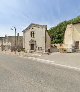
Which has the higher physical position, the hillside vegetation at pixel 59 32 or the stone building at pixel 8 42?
the hillside vegetation at pixel 59 32

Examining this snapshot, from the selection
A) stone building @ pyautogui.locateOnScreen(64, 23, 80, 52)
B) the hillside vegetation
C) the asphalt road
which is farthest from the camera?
the hillside vegetation

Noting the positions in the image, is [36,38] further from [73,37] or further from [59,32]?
[73,37]

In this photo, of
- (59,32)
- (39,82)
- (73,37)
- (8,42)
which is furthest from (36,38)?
(39,82)

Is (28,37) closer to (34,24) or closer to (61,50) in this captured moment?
(34,24)

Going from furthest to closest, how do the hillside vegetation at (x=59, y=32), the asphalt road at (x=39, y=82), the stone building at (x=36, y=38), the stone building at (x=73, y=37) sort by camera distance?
the hillside vegetation at (x=59, y=32), the stone building at (x=36, y=38), the stone building at (x=73, y=37), the asphalt road at (x=39, y=82)

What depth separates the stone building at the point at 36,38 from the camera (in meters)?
79.1

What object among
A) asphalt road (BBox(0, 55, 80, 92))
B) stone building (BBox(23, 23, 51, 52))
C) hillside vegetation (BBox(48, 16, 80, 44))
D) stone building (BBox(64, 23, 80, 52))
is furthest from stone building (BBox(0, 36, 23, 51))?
asphalt road (BBox(0, 55, 80, 92))

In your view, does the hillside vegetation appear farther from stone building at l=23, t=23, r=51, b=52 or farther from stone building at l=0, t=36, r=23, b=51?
stone building at l=23, t=23, r=51, b=52

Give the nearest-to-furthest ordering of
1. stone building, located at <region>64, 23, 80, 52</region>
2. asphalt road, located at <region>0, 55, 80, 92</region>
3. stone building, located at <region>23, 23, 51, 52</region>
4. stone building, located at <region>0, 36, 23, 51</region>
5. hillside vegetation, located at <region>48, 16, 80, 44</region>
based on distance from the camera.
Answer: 1. asphalt road, located at <region>0, 55, 80, 92</region>
2. stone building, located at <region>64, 23, 80, 52</region>
3. stone building, located at <region>23, 23, 51, 52</region>
4. hillside vegetation, located at <region>48, 16, 80, 44</region>
5. stone building, located at <region>0, 36, 23, 51</region>

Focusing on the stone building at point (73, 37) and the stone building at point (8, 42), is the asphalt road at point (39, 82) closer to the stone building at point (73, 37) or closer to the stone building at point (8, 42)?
the stone building at point (73, 37)

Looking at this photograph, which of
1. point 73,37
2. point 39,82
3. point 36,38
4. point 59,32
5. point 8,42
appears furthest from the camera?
point 8,42

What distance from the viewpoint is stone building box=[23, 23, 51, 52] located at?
7906 cm

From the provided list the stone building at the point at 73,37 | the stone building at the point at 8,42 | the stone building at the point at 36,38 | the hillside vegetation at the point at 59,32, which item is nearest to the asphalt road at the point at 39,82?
the stone building at the point at 73,37

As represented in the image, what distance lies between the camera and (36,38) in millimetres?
80562
